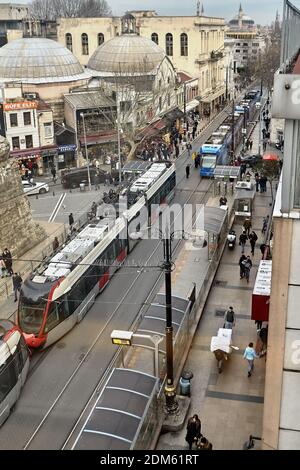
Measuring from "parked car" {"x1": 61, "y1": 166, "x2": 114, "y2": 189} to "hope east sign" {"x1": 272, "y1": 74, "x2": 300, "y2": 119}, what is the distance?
1288 inches

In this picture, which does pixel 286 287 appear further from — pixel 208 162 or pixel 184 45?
pixel 184 45

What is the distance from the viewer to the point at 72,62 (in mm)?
55094


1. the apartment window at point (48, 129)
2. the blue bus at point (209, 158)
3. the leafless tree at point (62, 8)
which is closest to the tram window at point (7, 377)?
the blue bus at point (209, 158)

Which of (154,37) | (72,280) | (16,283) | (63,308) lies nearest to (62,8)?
(154,37)

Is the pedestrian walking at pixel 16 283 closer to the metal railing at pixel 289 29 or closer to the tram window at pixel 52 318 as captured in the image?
the tram window at pixel 52 318

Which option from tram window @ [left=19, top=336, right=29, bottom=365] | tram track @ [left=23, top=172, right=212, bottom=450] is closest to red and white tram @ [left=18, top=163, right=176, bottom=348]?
tram track @ [left=23, top=172, right=212, bottom=450]

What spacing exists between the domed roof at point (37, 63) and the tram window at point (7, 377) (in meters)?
38.6

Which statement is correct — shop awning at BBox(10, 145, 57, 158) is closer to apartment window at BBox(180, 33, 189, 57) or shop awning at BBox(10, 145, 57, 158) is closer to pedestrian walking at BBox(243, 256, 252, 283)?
pedestrian walking at BBox(243, 256, 252, 283)

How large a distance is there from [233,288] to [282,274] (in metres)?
13.6

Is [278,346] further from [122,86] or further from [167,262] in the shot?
[122,86]

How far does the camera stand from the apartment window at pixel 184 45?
70.0 m

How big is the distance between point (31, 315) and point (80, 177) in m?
23.6
